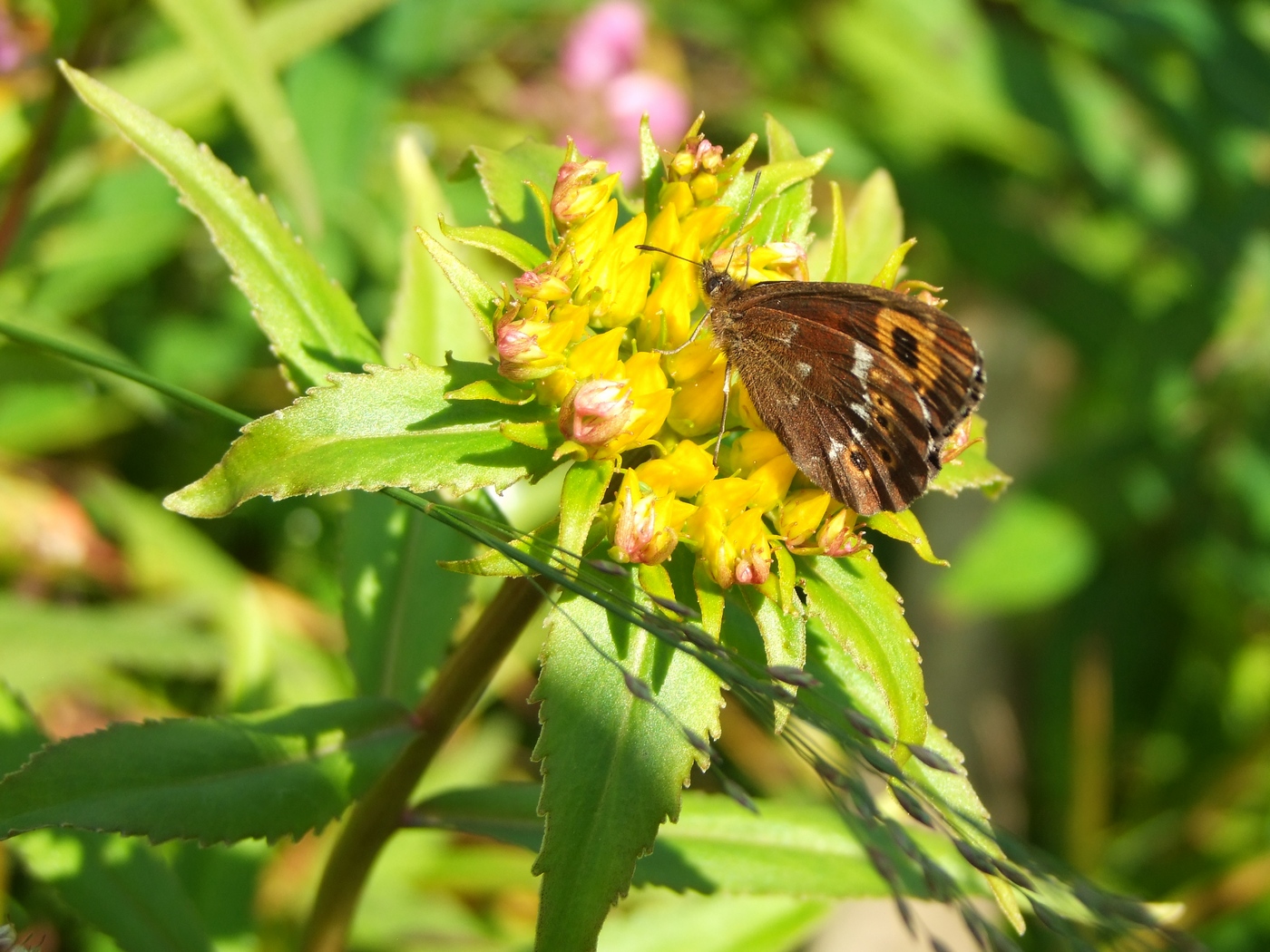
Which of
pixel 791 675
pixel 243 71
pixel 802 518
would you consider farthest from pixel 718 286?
pixel 243 71

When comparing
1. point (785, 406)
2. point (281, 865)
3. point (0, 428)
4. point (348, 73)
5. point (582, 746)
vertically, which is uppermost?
point (785, 406)

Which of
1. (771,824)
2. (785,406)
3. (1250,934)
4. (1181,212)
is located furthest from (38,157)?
(1250,934)

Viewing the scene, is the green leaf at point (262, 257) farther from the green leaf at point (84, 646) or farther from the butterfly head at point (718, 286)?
the green leaf at point (84, 646)

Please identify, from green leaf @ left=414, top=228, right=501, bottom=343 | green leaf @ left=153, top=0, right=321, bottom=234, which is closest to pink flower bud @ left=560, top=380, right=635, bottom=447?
green leaf @ left=414, top=228, right=501, bottom=343

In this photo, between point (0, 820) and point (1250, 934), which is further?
point (1250, 934)

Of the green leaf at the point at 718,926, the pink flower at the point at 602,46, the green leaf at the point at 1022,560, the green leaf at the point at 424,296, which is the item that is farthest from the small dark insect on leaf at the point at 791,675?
the pink flower at the point at 602,46

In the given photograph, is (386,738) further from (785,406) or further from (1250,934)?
(1250,934)
